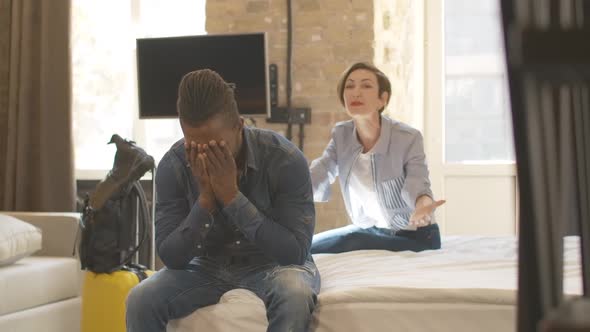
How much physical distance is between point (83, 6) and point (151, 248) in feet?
6.45

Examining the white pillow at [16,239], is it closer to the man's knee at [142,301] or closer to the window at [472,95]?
the man's knee at [142,301]

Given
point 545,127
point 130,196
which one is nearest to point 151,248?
point 130,196

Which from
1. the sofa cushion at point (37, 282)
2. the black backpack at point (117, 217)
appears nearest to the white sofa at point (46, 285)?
the sofa cushion at point (37, 282)

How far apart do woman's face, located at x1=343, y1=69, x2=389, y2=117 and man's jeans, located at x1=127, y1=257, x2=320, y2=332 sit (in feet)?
3.23

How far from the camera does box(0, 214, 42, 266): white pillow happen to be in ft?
10.2

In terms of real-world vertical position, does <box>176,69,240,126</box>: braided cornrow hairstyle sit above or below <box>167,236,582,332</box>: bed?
above

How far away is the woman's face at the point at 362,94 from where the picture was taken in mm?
3109

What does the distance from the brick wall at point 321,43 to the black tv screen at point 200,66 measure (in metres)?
0.40

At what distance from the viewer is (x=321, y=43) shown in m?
4.26

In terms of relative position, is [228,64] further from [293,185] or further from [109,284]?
[293,185]

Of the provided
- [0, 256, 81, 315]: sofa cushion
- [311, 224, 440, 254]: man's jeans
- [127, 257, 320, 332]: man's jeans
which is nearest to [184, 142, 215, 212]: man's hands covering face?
[127, 257, 320, 332]: man's jeans

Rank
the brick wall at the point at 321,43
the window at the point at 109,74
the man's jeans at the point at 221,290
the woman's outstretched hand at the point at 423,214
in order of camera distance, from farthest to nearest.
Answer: the window at the point at 109,74 → the brick wall at the point at 321,43 → the woman's outstretched hand at the point at 423,214 → the man's jeans at the point at 221,290

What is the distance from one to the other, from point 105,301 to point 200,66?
4.75ft

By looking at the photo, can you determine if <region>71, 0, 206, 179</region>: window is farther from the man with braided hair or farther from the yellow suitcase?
the man with braided hair
